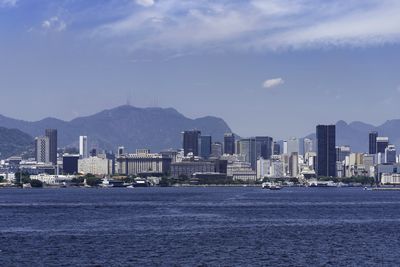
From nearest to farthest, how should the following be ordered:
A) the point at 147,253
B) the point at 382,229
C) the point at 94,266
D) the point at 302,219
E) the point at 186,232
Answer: the point at 94,266, the point at 147,253, the point at 186,232, the point at 382,229, the point at 302,219

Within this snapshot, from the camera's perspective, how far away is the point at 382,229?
80375 millimetres

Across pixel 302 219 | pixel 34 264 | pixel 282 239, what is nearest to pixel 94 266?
pixel 34 264

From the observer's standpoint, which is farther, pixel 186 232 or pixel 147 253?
pixel 186 232

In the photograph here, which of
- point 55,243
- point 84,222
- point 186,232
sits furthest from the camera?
point 84,222

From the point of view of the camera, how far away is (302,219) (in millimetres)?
94500

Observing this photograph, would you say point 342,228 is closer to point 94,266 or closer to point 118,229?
point 118,229

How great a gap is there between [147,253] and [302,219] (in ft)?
123

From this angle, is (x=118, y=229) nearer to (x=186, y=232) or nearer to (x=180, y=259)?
(x=186, y=232)

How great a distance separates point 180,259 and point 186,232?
18.7 metres

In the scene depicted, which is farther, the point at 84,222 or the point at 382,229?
the point at 84,222

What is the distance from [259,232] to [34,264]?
2557 cm

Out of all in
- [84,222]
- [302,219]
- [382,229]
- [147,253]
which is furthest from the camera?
[302,219]

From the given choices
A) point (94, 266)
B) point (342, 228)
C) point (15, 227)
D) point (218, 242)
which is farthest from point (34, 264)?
point (342, 228)

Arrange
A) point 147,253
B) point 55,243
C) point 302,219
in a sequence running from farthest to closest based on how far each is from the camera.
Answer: point 302,219
point 55,243
point 147,253
